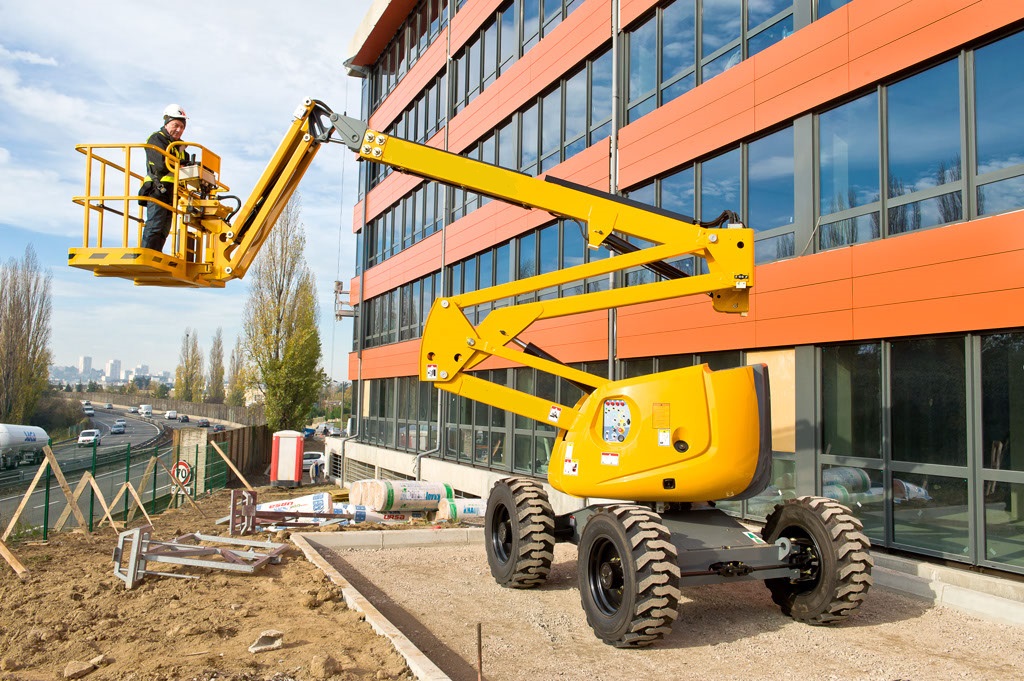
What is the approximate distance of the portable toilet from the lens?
29.4 metres

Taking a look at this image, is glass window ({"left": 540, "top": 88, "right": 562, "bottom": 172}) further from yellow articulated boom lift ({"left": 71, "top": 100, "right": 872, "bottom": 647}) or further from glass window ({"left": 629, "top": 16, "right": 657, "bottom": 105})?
yellow articulated boom lift ({"left": 71, "top": 100, "right": 872, "bottom": 647})

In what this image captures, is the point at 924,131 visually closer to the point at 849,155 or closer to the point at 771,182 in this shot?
the point at 849,155

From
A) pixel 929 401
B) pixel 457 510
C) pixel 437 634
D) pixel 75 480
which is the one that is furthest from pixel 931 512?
pixel 75 480

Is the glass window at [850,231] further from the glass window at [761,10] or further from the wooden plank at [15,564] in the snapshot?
the wooden plank at [15,564]

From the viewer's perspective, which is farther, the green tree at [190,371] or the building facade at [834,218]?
the green tree at [190,371]

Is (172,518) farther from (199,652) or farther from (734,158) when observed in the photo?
(734,158)

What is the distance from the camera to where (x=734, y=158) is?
1304 cm

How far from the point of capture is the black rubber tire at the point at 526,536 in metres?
8.79

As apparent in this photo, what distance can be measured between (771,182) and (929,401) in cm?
429

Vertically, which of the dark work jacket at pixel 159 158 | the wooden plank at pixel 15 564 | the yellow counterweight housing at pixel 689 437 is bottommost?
the wooden plank at pixel 15 564

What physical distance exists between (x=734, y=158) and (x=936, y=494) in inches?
243

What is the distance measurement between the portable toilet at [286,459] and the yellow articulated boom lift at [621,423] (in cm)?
2109

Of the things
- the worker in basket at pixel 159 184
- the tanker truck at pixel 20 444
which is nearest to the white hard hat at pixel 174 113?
the worker in basket at pixel 159 184

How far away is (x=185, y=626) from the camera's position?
7.34 m
